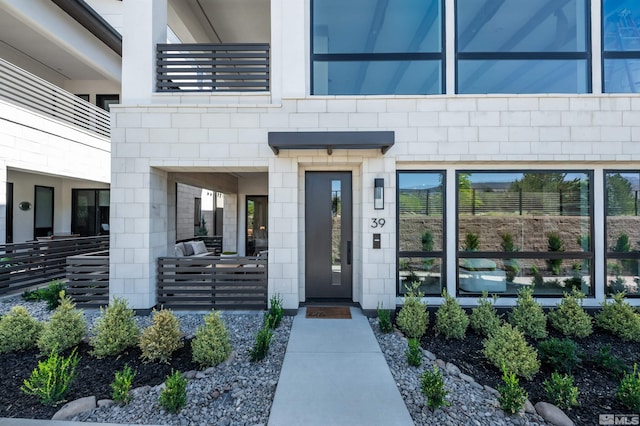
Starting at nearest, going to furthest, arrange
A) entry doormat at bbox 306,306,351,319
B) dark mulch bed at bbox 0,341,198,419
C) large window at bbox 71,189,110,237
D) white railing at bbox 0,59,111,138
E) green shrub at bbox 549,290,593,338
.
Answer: dark mulch bed at bbox 0,341,198,419
green shrub at bbox 549,290,593,338
entry doormat at bbox 306,306,351,319
white railing at bbox 0,59,111,138
large window at bbox 71,189,110,237

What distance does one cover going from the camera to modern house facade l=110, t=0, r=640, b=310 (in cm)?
512

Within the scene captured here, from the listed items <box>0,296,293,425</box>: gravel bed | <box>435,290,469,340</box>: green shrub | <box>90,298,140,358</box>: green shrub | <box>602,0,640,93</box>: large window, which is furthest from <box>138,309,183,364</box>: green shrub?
<box>602,0,640,93</box>: large window

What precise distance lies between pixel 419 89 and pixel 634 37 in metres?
4.07

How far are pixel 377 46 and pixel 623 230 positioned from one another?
5687 mm

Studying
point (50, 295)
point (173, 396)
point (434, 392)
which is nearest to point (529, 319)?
point (434, 392)

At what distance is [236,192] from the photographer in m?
10.3

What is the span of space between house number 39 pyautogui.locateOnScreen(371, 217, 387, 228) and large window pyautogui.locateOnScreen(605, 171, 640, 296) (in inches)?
164

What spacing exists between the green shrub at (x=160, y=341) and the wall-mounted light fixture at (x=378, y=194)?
141 inches

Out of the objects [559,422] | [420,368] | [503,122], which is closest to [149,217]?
[420,368]

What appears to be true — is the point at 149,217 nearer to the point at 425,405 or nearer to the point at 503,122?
the point at 425,405

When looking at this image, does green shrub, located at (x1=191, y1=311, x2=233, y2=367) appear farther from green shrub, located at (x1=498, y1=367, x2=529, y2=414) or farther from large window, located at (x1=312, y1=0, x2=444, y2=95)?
large window, located at (x1=312, y1=0, x2=444, y2=95)

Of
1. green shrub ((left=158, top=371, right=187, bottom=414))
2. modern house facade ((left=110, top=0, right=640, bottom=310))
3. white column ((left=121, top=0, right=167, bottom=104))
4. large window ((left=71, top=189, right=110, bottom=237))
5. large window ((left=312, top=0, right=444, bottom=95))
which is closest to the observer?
green shrub ((left=158, top=371, right=187, bottom=414))

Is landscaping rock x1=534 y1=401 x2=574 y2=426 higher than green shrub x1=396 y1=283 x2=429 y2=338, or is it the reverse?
green shrub x1=396 y1=283 x2=429 y2=338

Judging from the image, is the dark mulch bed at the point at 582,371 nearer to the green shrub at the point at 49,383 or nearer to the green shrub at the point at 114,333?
the green shrub at the point at 114,333
